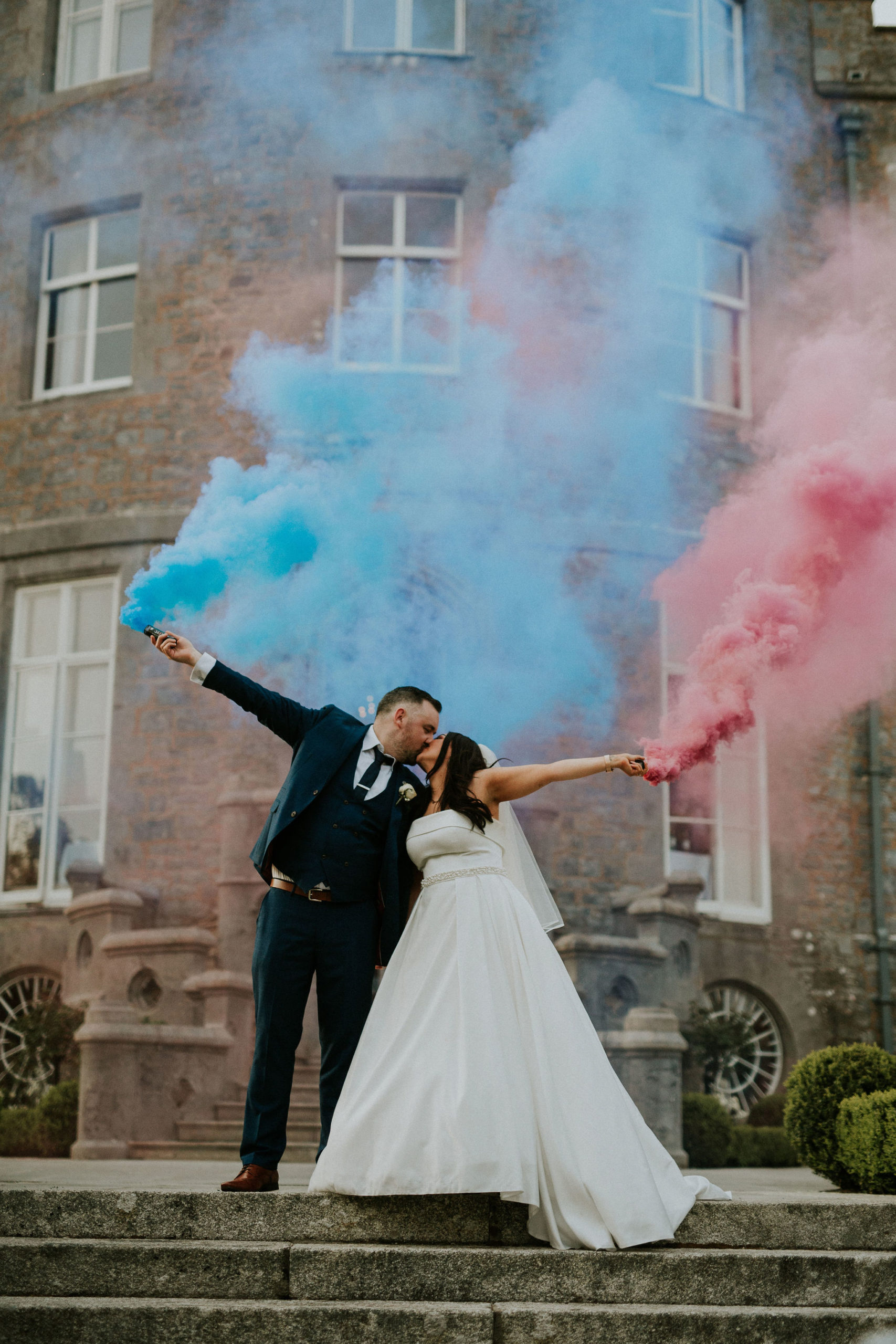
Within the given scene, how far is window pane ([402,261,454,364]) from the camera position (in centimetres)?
1144

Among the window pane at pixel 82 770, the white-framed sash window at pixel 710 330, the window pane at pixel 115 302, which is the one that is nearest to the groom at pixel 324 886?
the window pane at pixel 82 770

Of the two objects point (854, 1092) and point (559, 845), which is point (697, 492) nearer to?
point (559, 845)

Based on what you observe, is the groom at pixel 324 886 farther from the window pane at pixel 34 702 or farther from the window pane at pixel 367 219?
the window pane at pixel 367 219

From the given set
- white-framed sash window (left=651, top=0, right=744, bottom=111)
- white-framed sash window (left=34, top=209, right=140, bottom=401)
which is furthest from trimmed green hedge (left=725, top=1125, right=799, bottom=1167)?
white-framed sash window (left=651, top=0, right=744, bottom=111)

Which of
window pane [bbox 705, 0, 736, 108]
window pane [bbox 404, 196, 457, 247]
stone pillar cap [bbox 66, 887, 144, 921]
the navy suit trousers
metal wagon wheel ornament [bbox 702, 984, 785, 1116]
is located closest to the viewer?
the navy suit trousers

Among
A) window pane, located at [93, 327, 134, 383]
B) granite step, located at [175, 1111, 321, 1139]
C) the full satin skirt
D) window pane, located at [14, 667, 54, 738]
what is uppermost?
window pane, located at [93, 327, 134, 383]

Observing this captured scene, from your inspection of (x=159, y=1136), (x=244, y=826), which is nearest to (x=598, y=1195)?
(x=159, y=1136)

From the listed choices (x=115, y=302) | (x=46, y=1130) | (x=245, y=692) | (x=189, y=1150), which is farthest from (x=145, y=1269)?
(x=115, y=302)

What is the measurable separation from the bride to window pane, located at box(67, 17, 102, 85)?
10329 mm

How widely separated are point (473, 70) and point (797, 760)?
6.77 meters

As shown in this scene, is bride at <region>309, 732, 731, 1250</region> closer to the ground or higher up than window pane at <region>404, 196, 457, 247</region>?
closer to the ground

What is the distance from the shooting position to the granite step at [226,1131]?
8.92m

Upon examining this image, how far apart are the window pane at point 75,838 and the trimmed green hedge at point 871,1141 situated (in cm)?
707

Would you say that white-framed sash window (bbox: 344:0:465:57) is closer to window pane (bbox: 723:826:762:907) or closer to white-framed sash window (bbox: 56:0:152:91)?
white-framed sash window (bbox: 56:0:152:91)
